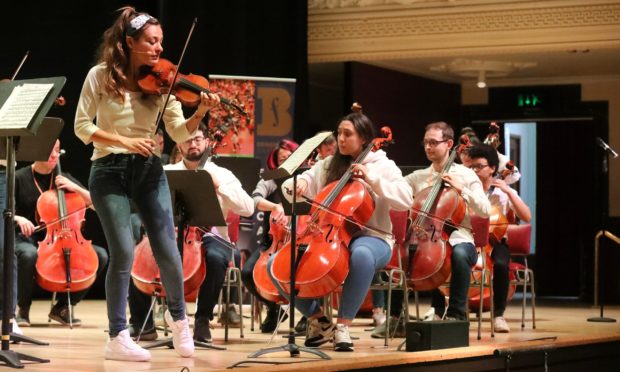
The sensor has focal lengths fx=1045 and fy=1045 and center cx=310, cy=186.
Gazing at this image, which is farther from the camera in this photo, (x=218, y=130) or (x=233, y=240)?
(x=233, y=240)

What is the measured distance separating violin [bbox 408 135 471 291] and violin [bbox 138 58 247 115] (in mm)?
1501

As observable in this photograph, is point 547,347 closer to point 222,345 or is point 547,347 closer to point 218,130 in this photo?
point 222,345

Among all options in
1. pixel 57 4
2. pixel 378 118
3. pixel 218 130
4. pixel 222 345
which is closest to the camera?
pixel 222 345

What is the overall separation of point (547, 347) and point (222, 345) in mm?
1528

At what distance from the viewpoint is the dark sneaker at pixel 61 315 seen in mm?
5902

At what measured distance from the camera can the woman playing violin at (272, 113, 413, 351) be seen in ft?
14.9

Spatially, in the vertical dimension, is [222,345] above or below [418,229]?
below

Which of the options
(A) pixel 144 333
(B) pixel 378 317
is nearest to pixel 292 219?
(A) pixel 144 333

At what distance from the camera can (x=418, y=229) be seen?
4.98m

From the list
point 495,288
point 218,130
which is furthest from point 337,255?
point 495,288

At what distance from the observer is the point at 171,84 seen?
3684mm

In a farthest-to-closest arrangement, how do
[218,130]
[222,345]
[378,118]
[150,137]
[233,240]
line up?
[378,118]
[233,240]
[218,130]
[222,345]
[150,137]

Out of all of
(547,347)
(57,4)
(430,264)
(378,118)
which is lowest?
(547,347)

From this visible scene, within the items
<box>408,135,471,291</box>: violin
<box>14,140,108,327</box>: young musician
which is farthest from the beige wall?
<box>14,140,108,327</box>: young musician
